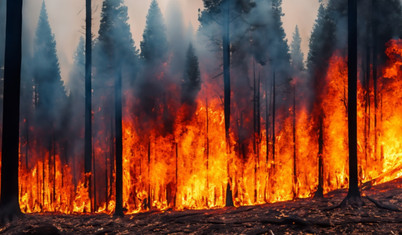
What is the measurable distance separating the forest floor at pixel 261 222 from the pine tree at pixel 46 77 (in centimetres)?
3042

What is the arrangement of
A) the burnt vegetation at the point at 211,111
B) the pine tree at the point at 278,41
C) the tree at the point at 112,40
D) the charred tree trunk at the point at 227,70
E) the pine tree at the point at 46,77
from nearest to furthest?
the charred tree trunk at the point at 227,70
the burnt vegetation at the point at 211,111
the tree at the point at 112,40
the pine tree at the point at 278,41
the pine tree at the point at 46,77

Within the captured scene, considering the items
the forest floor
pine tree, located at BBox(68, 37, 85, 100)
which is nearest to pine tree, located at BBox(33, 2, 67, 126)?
pine tree, located at BBox(68, 37, 85, 100)

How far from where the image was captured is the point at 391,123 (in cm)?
2239

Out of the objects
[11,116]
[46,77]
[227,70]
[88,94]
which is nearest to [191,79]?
[88,94]

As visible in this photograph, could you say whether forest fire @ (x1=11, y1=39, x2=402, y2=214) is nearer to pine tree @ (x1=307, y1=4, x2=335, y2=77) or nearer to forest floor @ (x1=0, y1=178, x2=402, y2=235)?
pine tree @ (x1=307, y1=4, x2=335, y2=77)

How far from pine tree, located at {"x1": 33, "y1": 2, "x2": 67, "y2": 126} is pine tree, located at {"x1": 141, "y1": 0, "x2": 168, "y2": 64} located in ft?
45.6

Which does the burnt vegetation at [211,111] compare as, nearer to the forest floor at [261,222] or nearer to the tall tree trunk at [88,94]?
the tall tree trunk at [88,94]

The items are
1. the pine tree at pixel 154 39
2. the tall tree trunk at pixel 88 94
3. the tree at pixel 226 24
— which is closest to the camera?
the tree at pixel 226 24

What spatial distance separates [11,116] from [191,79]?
68.3 feet

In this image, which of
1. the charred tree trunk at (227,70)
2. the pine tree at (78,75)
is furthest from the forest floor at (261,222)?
the pine tree at (78,75)

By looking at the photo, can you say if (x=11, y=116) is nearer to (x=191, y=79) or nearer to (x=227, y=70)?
(x=227, y=70)

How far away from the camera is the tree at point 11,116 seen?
465 inches

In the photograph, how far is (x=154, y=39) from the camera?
33.7m

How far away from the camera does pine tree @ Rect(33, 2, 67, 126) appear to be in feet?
128
